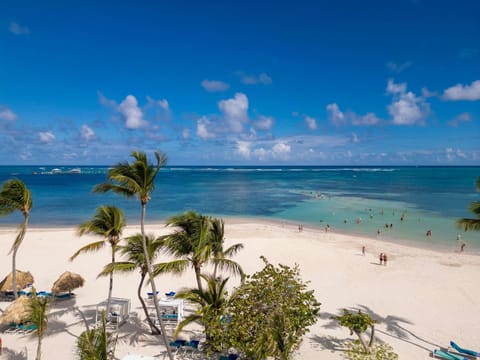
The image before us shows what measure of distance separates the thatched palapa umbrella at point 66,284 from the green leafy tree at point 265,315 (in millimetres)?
11854

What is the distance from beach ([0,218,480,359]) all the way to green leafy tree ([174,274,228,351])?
2816 millimetres

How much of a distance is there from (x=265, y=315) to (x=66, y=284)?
13.1 m

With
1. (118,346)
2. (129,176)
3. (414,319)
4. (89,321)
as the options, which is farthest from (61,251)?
(414,319)

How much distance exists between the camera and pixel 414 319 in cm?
1480

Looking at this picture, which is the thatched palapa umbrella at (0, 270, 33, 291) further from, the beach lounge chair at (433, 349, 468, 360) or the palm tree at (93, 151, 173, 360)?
the beach lounge chair at (433, 349, 468, 360)

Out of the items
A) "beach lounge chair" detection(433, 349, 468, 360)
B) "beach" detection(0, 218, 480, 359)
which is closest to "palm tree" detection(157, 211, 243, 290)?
"beach" detection(0, 218, 480, 359)

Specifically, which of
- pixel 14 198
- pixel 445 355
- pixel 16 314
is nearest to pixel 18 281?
pixel 16 314

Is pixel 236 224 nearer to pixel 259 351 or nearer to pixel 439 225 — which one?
pixel 439 225

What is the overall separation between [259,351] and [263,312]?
1309 mm

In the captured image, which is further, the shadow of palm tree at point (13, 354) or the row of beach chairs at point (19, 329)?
the row of beach chairs at point (19, 329)

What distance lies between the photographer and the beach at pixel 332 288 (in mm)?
12297

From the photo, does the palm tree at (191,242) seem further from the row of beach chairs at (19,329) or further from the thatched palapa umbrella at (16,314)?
the row of beach chairs at (19,329)

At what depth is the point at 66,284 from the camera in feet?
53.7

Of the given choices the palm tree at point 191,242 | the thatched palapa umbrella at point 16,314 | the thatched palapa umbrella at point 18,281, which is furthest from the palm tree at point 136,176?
the thatched palapa umbrella at point 18,281
